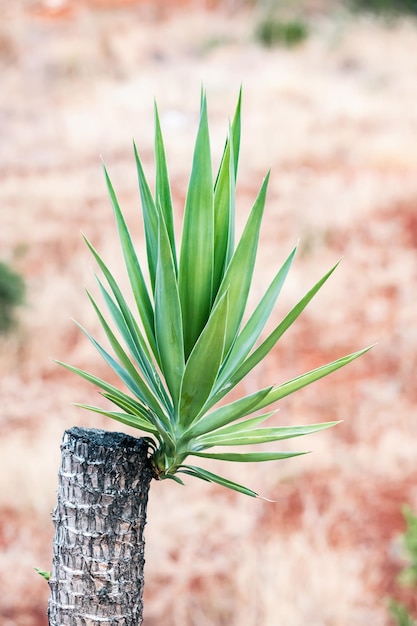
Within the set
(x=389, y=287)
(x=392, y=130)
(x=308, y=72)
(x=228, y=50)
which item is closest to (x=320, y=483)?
(x=389, y=287)

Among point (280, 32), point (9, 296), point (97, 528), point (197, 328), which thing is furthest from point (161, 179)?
point (280, 32)

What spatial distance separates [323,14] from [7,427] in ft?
63.6

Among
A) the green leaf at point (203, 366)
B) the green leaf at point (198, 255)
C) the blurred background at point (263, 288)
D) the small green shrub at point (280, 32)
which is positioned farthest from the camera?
the small green shrub at point (280, 32)

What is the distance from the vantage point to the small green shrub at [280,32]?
1741 cm

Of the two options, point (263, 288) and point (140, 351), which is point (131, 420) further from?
point (263, 288)

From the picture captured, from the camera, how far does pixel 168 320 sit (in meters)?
0.79

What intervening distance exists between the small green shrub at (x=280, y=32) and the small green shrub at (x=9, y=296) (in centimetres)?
1301

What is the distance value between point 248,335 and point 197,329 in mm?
61

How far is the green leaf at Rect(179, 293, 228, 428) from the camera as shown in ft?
2.40

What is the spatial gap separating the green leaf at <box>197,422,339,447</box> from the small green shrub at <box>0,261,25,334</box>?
5415 mm

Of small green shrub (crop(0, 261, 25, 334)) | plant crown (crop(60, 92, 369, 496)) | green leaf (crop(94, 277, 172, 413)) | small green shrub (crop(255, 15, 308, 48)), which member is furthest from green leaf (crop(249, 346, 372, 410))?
small green shrub (crop(255, 15, 308, 48))

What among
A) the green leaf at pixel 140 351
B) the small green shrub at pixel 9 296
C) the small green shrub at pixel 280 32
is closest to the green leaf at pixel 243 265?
the green leaf at pixel 140 351

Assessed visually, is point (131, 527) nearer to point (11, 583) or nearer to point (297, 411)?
point (11, 583)

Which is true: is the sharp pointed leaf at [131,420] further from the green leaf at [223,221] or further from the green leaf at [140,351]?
the green leaf at [223,221]
